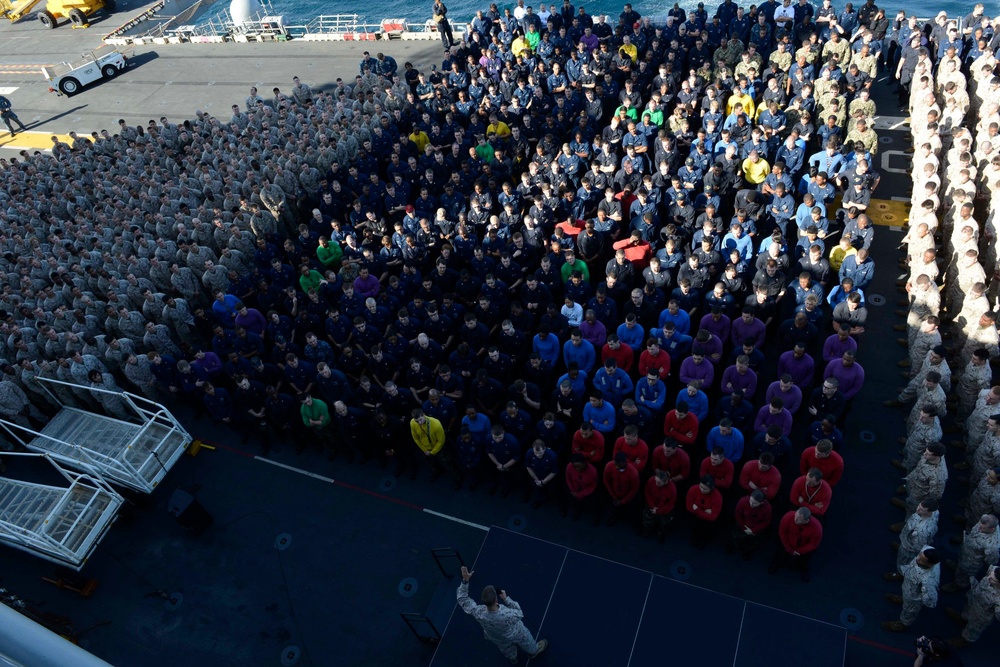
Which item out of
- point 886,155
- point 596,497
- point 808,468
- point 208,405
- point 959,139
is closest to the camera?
point 808,468

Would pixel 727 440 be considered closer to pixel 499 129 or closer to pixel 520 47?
pixel 499 129

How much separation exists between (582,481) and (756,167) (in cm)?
799

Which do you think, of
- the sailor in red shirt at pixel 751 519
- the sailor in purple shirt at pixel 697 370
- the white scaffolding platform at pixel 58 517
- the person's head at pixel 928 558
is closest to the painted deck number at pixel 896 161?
the sailor in purple shirt at pixel 697 370

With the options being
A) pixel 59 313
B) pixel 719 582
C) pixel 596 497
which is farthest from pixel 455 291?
pixel 59 313

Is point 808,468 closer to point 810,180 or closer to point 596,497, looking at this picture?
point 596,497

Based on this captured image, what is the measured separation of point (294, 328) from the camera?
40.7ft

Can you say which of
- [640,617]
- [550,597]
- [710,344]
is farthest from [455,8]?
[640,617]

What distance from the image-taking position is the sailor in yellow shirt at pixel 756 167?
13547mm

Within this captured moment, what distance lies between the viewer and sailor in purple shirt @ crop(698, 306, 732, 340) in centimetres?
1050

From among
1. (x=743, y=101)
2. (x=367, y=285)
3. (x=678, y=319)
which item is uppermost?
(x=743, y=101)

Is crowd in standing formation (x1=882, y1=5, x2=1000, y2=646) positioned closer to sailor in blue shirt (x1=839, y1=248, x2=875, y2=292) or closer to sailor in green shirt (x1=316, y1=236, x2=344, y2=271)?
sailor in blue shirt (x1=839, y1=248, x2=875, y2=292)

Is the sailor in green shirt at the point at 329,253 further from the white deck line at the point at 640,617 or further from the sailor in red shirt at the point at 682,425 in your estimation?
the white deck line at the point at 640,617

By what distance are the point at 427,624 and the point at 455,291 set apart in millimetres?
5932

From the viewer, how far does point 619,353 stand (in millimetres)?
10570
